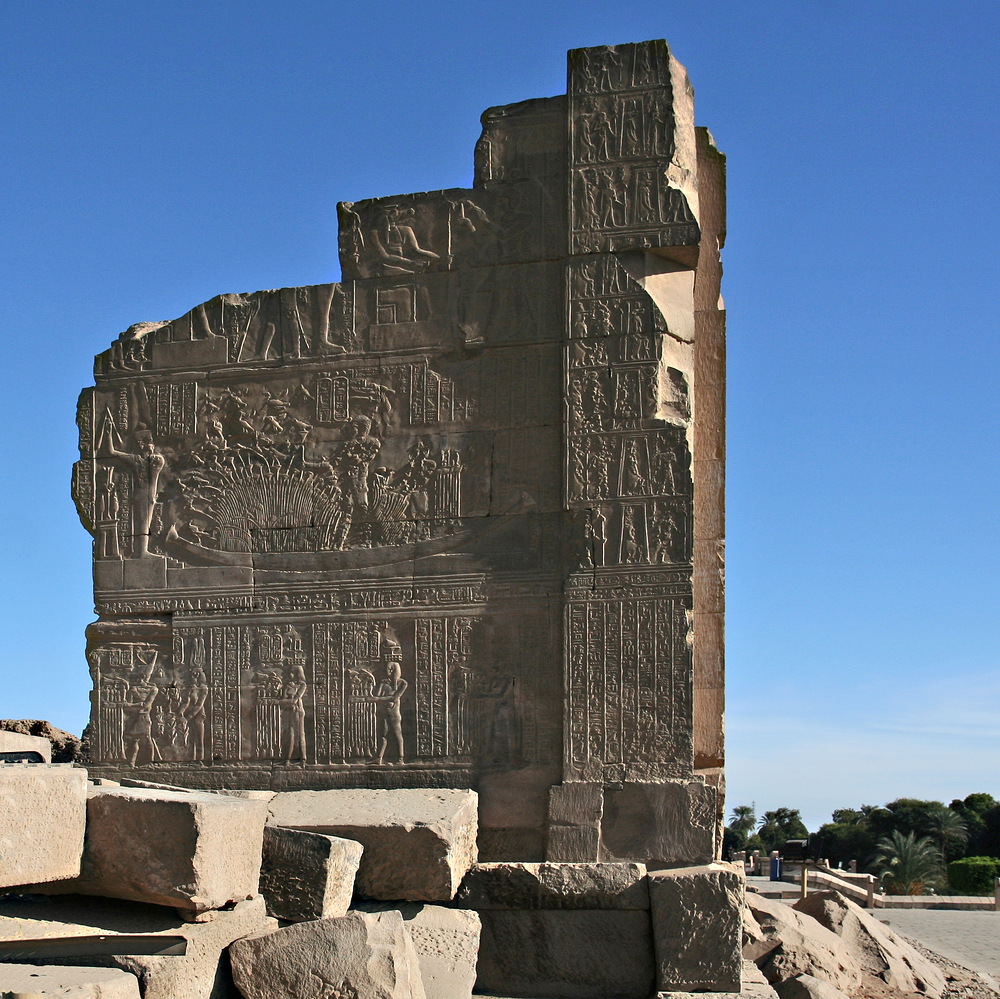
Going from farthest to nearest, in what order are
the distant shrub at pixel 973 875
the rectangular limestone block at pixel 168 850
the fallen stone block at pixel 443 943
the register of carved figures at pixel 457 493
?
the distant shrub at pixel 973 875, the register of carved figures at pixel 457 493, the fallen stone block at pixel 443 943, the rectangular limestone block at pixel 168 850

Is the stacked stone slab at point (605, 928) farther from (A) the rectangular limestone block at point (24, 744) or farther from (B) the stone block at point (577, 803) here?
(A) the rectangular limestone block at point (24, 744)

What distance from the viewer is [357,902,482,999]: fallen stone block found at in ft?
15.9

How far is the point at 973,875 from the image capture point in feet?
88.6

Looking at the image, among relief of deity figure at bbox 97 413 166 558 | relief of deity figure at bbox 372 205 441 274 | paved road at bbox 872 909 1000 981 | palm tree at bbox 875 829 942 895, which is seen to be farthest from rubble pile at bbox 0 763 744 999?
palm tree at bbox 875 829 942 895

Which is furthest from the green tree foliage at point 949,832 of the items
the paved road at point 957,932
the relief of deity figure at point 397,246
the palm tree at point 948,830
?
the relief of deity figure at point 397,246

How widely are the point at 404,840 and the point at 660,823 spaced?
1226 millimetres

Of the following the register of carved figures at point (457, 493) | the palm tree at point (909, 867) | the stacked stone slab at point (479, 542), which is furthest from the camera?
the palm tree at point (909, 867)

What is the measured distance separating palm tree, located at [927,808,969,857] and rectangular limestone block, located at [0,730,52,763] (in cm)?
2976

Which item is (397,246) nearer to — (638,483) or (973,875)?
(638,483)

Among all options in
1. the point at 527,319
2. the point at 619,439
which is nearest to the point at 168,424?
the point at 527,319

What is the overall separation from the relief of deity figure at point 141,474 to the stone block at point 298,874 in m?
2.64

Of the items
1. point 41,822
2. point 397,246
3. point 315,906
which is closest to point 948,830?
point 397,246

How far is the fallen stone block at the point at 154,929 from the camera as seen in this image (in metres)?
4.00

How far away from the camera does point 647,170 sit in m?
6.50
